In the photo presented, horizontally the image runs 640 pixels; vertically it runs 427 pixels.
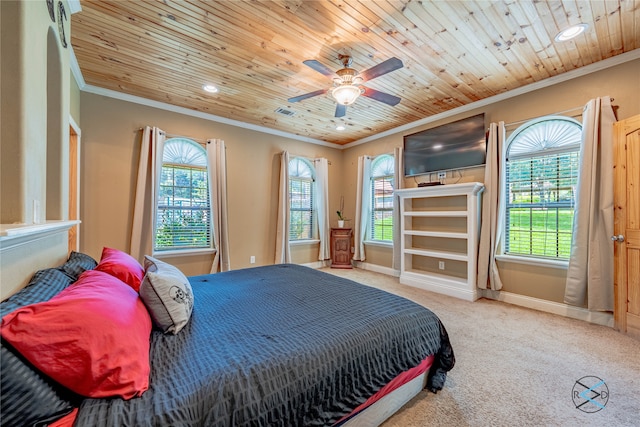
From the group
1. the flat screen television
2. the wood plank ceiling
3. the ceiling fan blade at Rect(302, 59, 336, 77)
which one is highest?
the wood plank ceiling

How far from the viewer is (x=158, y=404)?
863 millimetres

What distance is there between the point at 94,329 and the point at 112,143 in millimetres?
3598

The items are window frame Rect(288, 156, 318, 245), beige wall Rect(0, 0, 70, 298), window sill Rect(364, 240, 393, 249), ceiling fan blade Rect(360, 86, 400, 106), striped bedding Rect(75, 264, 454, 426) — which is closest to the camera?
striped bedding Rect(75, 264, 454, 426)

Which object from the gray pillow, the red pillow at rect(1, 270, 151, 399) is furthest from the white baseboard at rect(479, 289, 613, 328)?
the red pillow at rect(1, 270, 151, 399)

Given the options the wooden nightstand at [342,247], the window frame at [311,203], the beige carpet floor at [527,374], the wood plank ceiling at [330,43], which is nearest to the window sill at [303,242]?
the window frame at [311,203]

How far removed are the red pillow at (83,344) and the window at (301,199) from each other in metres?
4.31

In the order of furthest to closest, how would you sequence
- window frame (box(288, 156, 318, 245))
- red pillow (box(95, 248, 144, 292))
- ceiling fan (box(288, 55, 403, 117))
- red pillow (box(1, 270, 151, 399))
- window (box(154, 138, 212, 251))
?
1. window frame (box(288, 156, 318, 245))
2. window (box(154, 138, 212, 251))
3. ceiling fan (box(288, 55, 403, 117))
4. red pillow (box(95, 248, 144, 292))
5. red pillow (box(1, 270, 151, 399))

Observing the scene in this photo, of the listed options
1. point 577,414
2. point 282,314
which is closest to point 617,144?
point 577,414

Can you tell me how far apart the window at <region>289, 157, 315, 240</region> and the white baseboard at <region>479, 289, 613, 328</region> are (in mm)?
3347

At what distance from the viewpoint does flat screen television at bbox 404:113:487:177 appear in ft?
12.3

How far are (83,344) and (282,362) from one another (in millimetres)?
706

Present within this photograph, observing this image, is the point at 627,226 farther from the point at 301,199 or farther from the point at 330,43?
the point at 301,199

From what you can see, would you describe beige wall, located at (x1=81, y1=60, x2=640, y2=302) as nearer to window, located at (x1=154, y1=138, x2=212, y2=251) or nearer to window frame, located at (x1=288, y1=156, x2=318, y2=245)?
window, located at (x1=154, y1=138, x2=212, y2=251)

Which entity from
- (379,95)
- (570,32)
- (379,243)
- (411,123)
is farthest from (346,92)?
(379,243)
